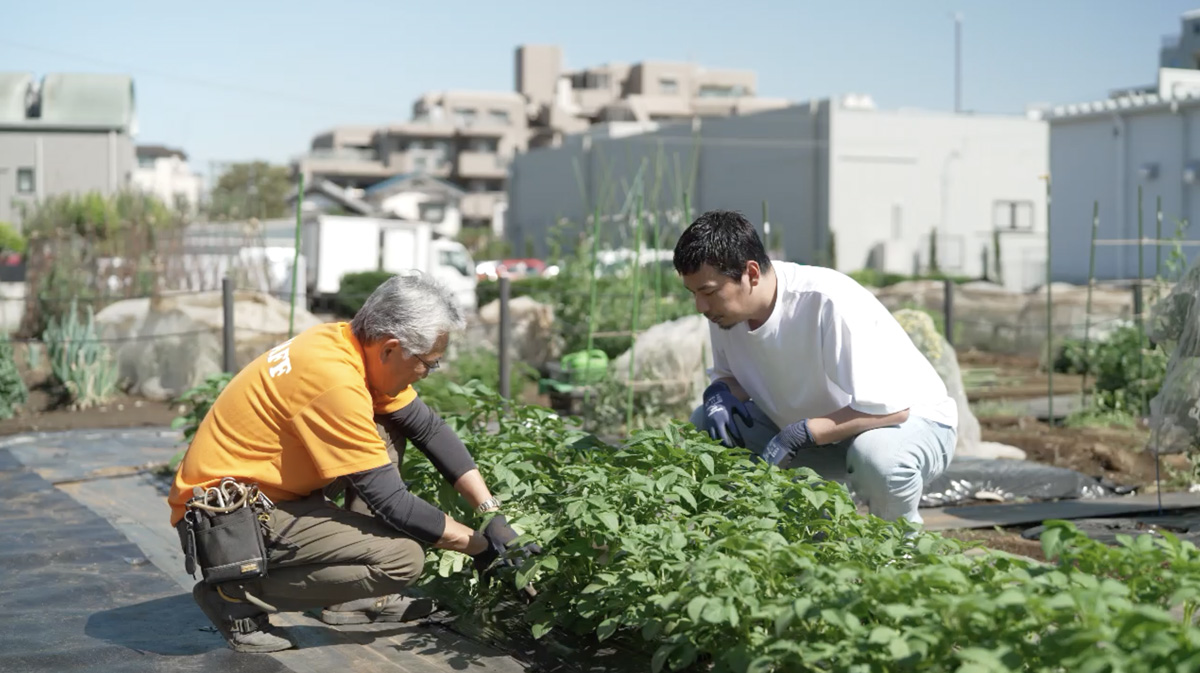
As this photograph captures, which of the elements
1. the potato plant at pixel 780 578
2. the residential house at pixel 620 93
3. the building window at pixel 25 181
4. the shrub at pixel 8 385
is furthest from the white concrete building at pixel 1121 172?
the residential house at pixel 620 93

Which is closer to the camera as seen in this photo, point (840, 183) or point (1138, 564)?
point (1138, 564)

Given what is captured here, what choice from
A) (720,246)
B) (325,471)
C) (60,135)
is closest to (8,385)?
(325,471)

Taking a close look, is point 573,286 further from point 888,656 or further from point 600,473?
point 888,656

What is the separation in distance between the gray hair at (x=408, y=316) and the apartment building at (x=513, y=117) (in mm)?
64947

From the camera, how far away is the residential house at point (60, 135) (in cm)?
4209

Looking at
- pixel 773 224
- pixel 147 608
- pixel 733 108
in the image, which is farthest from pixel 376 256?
pixel 733 108

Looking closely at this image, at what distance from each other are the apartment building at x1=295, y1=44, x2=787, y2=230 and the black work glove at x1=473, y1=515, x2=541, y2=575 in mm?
64872

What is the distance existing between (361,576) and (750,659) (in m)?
1.48

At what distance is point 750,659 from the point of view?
296 centimetres

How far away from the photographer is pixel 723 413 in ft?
14.9

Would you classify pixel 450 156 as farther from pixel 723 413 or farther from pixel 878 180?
pixel 723 413

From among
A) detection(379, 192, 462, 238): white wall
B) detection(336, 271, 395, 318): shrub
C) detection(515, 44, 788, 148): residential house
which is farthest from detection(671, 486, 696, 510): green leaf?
detection(515, 44, 788, 148): residential house

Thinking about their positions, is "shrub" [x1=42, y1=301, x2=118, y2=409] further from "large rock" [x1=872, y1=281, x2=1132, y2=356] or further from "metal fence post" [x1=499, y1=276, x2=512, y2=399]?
"large rock" [x1=872, y1=281, x2=1132, y2=356]

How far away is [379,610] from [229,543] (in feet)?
2.30
